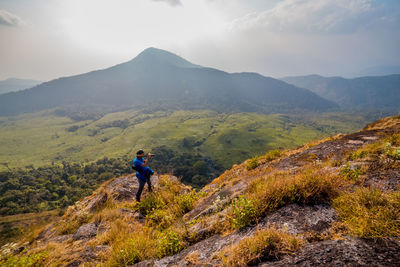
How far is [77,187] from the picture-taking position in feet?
399

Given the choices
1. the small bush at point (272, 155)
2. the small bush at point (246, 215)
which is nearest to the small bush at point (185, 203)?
the small bush at point (246, 215)

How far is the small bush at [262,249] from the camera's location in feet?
9.79

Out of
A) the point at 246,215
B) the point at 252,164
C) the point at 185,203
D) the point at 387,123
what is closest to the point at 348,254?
the point at 246,215

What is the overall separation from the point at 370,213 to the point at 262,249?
1.99 meters

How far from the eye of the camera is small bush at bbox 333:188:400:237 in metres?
2.84

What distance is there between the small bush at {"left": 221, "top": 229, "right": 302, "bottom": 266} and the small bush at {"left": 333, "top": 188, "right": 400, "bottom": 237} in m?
1.06

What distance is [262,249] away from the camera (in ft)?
10.0

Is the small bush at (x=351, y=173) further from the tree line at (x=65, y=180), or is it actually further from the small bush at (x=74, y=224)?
the tree line at (x=65, y=180)

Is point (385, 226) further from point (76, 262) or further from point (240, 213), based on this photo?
point (76, 262)

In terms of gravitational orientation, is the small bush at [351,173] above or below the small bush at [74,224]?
above

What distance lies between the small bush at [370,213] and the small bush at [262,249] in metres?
1.06

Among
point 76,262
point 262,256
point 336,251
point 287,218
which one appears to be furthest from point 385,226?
point 76,262

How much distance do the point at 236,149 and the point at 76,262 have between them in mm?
187747

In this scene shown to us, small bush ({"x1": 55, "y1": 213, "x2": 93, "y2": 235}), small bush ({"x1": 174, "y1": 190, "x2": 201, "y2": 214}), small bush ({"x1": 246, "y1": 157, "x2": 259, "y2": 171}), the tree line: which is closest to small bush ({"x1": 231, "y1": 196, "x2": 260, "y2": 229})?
small bush ({"x1": 174, "y1": 190, "x2": 201, "y2": 214})
